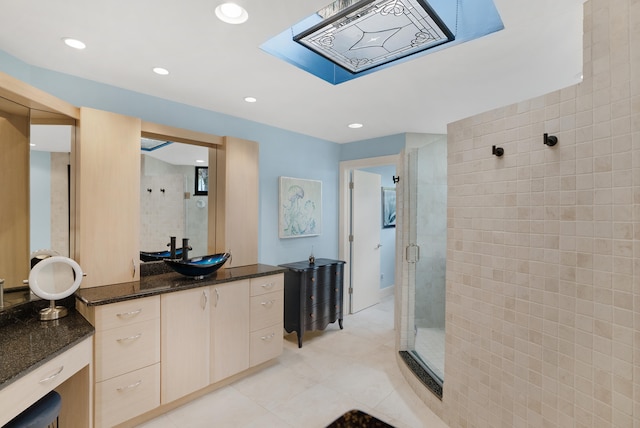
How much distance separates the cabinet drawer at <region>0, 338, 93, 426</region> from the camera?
1149 mm

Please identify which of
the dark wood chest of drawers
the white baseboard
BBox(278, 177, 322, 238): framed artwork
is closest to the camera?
the dark wood chest of drawers

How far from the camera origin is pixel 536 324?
1497 mm

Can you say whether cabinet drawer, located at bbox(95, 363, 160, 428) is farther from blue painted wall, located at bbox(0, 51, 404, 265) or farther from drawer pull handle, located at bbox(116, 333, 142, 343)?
blue painted wall, located at bbox(0, 51, 404, 265)

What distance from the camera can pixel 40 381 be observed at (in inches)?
51.9

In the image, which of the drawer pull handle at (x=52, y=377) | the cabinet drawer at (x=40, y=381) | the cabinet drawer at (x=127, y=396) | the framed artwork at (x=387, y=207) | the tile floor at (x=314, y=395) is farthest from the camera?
the framed artwork at (x=387, y=207)

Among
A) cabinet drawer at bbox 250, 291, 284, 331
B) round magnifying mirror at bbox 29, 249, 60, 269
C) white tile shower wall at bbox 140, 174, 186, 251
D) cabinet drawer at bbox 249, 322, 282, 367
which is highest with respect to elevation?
white tile shower wall at bbox 140, 174, 186, 251

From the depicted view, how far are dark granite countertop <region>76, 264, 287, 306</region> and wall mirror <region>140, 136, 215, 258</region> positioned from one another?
0.32 metres

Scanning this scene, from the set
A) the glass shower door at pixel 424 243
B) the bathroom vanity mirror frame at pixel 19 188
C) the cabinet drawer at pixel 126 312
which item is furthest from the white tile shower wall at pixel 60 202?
the glass shower door at pixel 424 243

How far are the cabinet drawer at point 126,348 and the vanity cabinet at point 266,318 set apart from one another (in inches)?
30.6

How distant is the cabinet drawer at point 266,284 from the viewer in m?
2.60

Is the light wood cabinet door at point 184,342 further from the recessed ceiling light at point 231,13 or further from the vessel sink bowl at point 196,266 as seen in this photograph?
the recessed ceiling light at point 231,13

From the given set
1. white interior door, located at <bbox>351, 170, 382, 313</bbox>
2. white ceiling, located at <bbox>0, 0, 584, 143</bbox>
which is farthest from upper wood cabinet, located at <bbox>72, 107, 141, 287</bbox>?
white interior door, located at <bbox>351, 170, 382, 313</bbox>

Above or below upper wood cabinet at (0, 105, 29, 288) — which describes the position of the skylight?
above

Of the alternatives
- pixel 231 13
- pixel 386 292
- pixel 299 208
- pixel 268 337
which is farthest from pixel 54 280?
pixel 386 292
